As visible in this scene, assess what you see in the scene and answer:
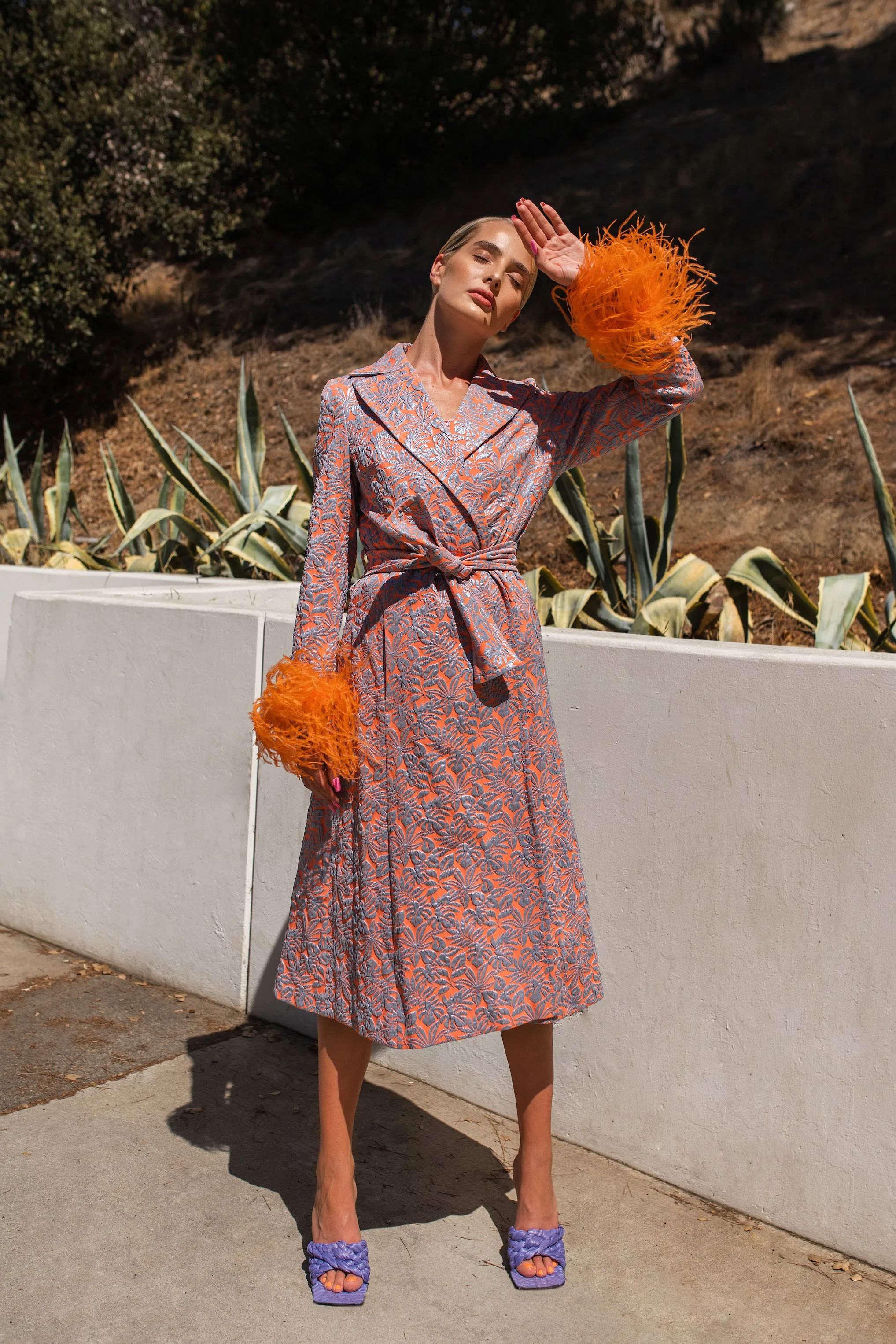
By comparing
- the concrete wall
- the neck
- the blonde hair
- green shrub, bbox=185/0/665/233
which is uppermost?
green shrub, bbox=185/0/665/233

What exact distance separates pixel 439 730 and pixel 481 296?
2.61 ft

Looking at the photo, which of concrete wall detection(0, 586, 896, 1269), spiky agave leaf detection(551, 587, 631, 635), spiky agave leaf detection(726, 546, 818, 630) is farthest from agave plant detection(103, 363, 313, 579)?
spiky agave leaf detection(726, 546, 818, 630)

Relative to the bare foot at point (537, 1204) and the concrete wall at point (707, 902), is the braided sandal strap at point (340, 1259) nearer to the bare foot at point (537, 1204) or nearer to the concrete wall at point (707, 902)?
the bare foot at point (537, 1204)

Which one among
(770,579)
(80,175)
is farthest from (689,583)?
(80,175)

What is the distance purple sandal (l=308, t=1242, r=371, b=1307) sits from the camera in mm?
→ 2191

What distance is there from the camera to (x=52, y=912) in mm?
3914

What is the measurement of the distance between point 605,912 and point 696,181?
12.6m

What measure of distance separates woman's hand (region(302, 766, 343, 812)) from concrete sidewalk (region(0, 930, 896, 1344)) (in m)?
0.90

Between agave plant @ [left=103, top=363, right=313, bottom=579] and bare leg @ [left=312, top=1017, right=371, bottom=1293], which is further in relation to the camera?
agave plant @ [left=103, top=363, right=313, bottom=579]

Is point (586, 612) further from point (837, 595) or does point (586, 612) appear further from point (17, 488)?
point (17, 488)

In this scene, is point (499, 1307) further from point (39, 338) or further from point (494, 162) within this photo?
point (494, 162)

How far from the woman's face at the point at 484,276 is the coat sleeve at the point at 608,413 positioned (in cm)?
20

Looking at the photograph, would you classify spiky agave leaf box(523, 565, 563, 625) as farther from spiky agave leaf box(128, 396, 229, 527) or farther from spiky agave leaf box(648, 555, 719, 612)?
spiky agave leaf box(128, 396, 229, 527)

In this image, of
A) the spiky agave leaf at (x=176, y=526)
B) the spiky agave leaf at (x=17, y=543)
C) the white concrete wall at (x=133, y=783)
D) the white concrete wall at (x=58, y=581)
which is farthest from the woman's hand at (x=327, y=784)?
the spiky agave leaf at (x=17, y=543)
